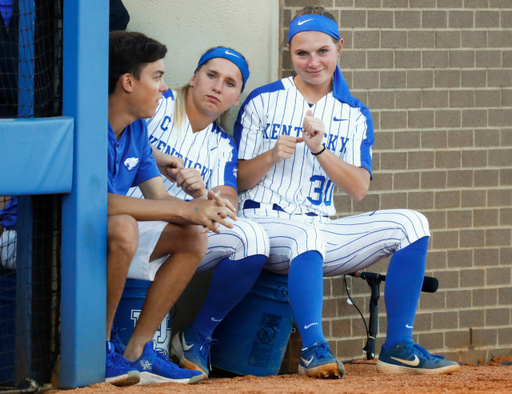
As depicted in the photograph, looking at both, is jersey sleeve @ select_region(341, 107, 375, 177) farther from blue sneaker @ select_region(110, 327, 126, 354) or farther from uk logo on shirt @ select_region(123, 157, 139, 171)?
blue sneaker @ select_region(110, 327, 126, 354)

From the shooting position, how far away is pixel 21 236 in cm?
270

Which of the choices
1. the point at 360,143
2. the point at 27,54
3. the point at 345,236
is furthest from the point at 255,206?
the point at 27,54

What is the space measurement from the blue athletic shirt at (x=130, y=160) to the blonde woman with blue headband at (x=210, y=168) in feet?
0.56

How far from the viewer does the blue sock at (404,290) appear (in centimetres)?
321

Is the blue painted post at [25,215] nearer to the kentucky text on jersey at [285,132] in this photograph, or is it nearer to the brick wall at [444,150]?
the kentucky text on jersey at [285,132]

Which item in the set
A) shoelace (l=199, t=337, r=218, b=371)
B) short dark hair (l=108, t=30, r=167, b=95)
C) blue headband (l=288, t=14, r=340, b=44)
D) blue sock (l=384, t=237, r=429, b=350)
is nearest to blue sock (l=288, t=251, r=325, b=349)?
blue sock (l=384, t=237, r=429, b=350)

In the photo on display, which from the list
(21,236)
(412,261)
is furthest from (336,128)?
(21,236)

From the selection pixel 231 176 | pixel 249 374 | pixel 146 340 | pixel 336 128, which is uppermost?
pixel 336 128

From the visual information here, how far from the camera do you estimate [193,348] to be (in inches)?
129

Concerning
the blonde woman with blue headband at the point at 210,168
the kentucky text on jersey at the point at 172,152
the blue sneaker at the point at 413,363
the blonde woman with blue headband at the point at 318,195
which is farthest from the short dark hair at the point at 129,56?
the blue sneaker at the point at 413,363

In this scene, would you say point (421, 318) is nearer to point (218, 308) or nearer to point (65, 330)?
point (218, 308)

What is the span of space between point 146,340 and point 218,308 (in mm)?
527

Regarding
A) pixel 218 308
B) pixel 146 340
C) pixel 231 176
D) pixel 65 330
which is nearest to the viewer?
pixel 65 330

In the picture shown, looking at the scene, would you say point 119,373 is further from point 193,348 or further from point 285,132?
point 285,132
